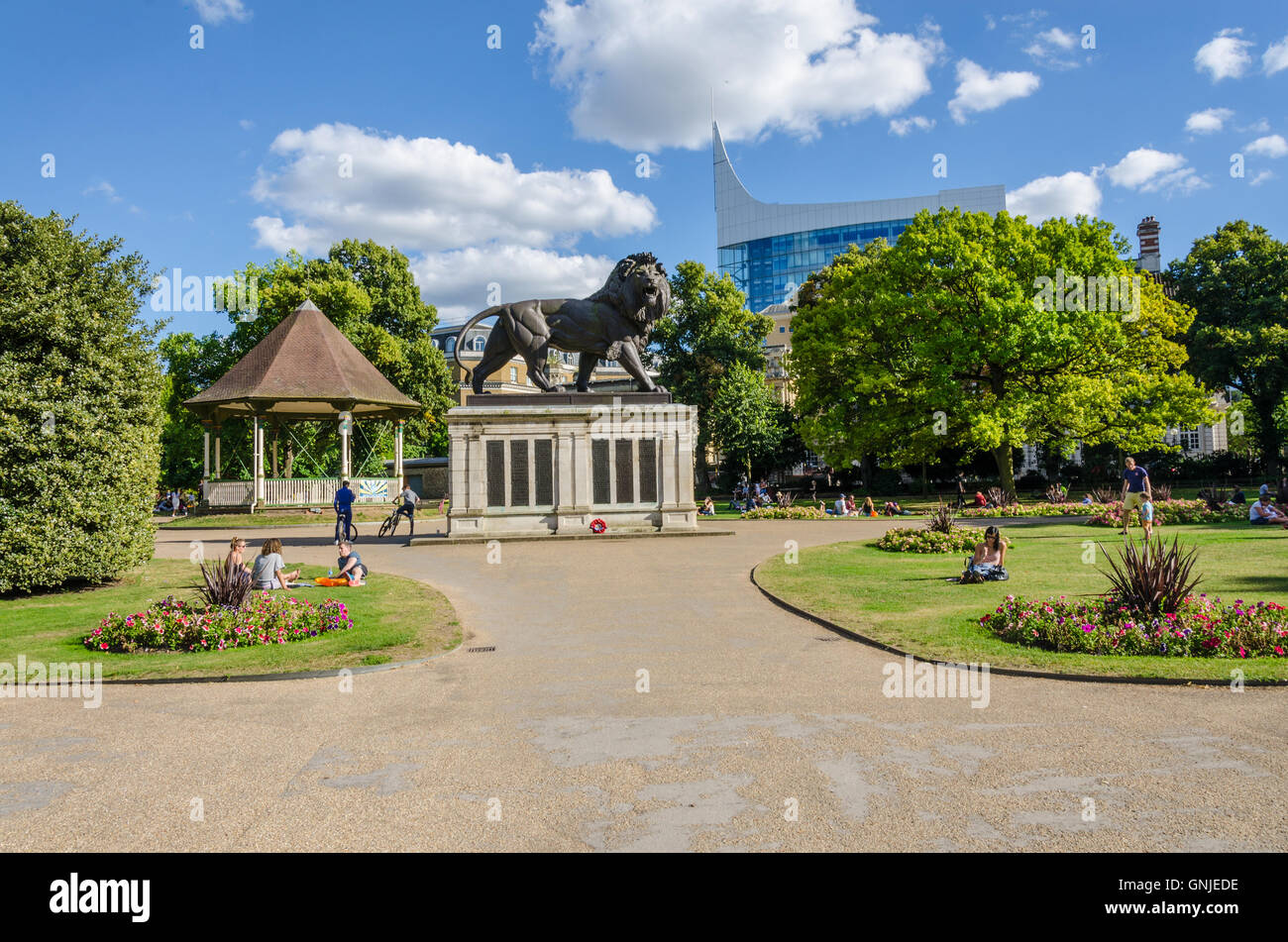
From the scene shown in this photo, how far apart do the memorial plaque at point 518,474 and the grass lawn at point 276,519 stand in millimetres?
Answer: 10768

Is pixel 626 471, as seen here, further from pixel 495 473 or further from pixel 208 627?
pixel 208 627

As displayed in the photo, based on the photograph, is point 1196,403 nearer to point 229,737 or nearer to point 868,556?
point 868,556

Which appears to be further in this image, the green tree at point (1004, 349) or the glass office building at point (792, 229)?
the glass office building at point (792, 229)

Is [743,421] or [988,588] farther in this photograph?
[743,421]

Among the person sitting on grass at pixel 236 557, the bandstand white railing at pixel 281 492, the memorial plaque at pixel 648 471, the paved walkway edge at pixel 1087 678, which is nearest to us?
the paved walkway edge at pixel 1087 678

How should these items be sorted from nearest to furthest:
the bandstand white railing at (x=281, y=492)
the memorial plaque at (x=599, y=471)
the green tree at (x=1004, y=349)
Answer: the memorial plaque at (x=599, y=471), the green tree at (x=1004, y=349), the bandstand white railing at (x=281, y=492)

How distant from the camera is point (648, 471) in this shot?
26.8 meters

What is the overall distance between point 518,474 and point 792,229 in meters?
130

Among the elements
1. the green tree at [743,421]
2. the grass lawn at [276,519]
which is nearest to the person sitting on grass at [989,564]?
the grass lawn at [276,519]

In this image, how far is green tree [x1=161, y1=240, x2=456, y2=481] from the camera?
50469 millimetres

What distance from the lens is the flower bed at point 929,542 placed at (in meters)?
20.2

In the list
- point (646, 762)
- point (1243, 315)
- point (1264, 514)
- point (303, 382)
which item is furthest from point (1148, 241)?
point (646, 762)

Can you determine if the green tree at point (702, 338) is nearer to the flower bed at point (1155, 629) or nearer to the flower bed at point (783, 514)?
the flower bed at point (783, 514)

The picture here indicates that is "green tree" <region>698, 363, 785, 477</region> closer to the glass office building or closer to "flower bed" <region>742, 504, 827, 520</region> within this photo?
"flower bed" <region>742, 504, 827, 520</region>
